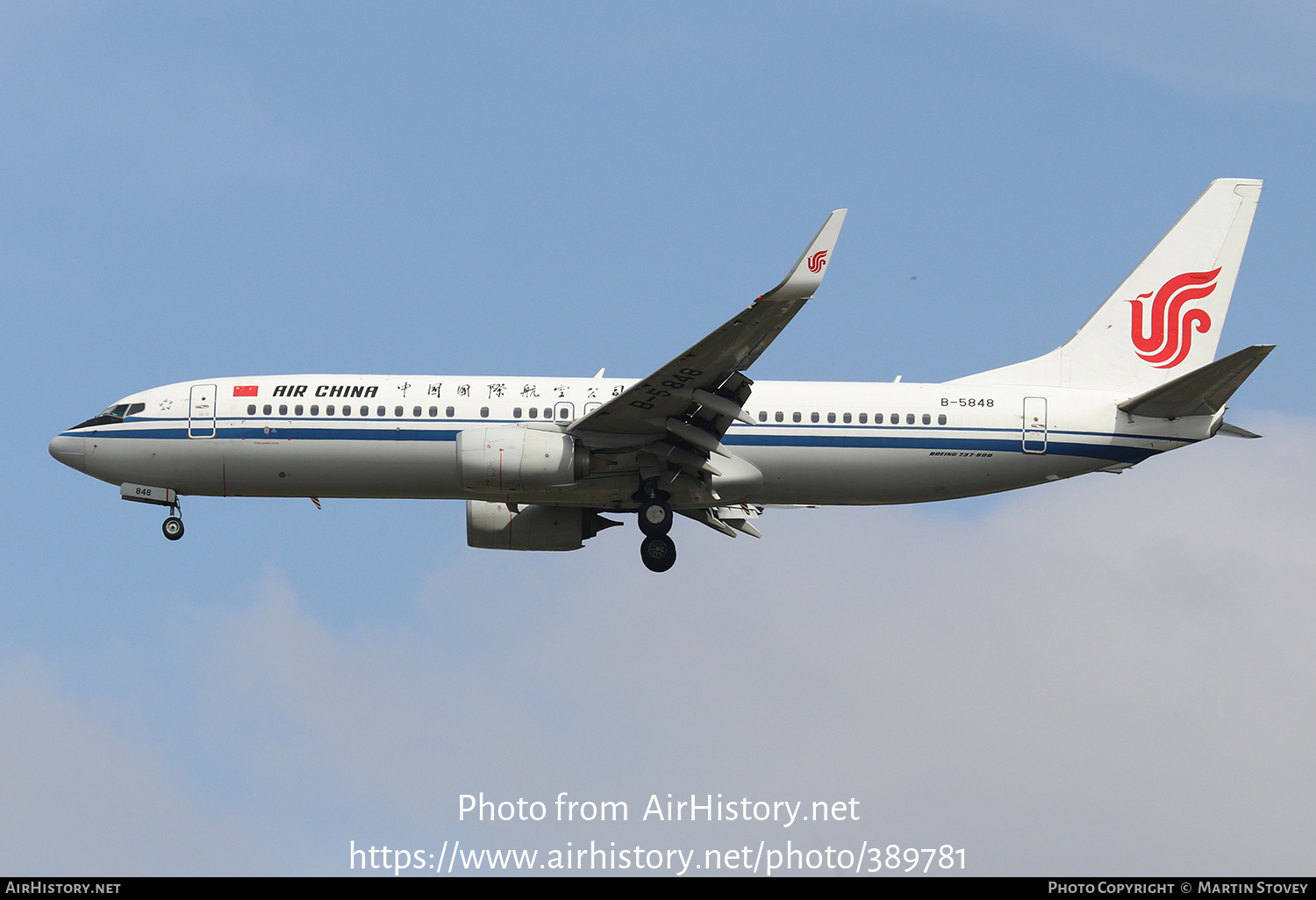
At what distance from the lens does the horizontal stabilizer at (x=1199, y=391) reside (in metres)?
33.7

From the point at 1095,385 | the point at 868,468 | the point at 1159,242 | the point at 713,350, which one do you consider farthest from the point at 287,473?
the point at 1159,242

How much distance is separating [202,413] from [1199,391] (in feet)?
74.1

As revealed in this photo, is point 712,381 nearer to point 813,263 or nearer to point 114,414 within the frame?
point 813,263

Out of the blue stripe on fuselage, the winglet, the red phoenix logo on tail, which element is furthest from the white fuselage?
the winglet

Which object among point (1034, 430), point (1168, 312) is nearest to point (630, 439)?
point (1034, 430)

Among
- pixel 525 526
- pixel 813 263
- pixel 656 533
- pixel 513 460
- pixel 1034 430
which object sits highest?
pixel 813 263

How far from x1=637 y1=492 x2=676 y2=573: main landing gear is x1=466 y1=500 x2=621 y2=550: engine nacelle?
3.44 metres

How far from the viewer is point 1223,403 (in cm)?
3559

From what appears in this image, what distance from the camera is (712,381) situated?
110 feet

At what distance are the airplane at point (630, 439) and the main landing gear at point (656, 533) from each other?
0.04 metres

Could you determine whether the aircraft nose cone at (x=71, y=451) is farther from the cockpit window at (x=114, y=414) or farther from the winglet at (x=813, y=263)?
the winglet at (x=813, y=263)

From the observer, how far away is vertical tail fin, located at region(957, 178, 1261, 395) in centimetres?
3869

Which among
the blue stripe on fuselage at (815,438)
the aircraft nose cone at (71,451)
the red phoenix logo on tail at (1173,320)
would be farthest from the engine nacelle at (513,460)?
the red phoenix logo on tail at (1173,320)

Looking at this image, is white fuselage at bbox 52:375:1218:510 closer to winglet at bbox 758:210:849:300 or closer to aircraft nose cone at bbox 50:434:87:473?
aircraft nose cone at bbox 50:434:87:473
